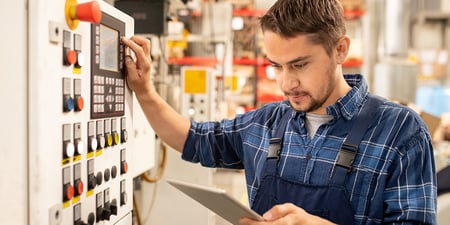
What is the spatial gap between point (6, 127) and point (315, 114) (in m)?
0.98

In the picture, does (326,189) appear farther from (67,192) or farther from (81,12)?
(81,12)

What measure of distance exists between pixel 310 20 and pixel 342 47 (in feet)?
0.53

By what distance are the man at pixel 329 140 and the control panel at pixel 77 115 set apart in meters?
0.18

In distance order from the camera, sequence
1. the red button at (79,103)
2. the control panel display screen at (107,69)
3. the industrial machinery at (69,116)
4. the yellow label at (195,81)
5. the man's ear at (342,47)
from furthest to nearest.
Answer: the yellow label at (195,81) < the man's ear at (342,47) < the control panel display screen at (107,69) < the red button at (79,103) < the industrial machinery at (69,116)

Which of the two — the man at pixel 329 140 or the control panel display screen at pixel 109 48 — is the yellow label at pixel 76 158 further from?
the man at pixel 329 140

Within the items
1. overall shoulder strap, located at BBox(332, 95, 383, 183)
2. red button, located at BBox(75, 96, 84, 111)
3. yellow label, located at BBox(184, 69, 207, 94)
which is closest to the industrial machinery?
red button, located at BBox(75, 96, 84, 111)

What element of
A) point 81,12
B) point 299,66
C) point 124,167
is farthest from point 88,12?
point 299,66

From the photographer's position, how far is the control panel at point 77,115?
3.27 ft

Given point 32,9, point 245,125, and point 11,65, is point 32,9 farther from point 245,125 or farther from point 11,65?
point 245,125

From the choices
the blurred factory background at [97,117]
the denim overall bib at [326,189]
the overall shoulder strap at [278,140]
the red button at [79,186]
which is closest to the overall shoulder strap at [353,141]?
the denim overall bib at [326,189]

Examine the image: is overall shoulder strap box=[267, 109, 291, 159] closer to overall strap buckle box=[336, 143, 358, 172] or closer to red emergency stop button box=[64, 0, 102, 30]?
overall strap buckle box=[336, 143, 358, 172]

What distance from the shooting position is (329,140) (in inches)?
60.6

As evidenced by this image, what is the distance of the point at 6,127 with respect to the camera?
39.9 inches

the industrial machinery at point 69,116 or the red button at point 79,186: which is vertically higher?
the industrial machinery at point 69,116
